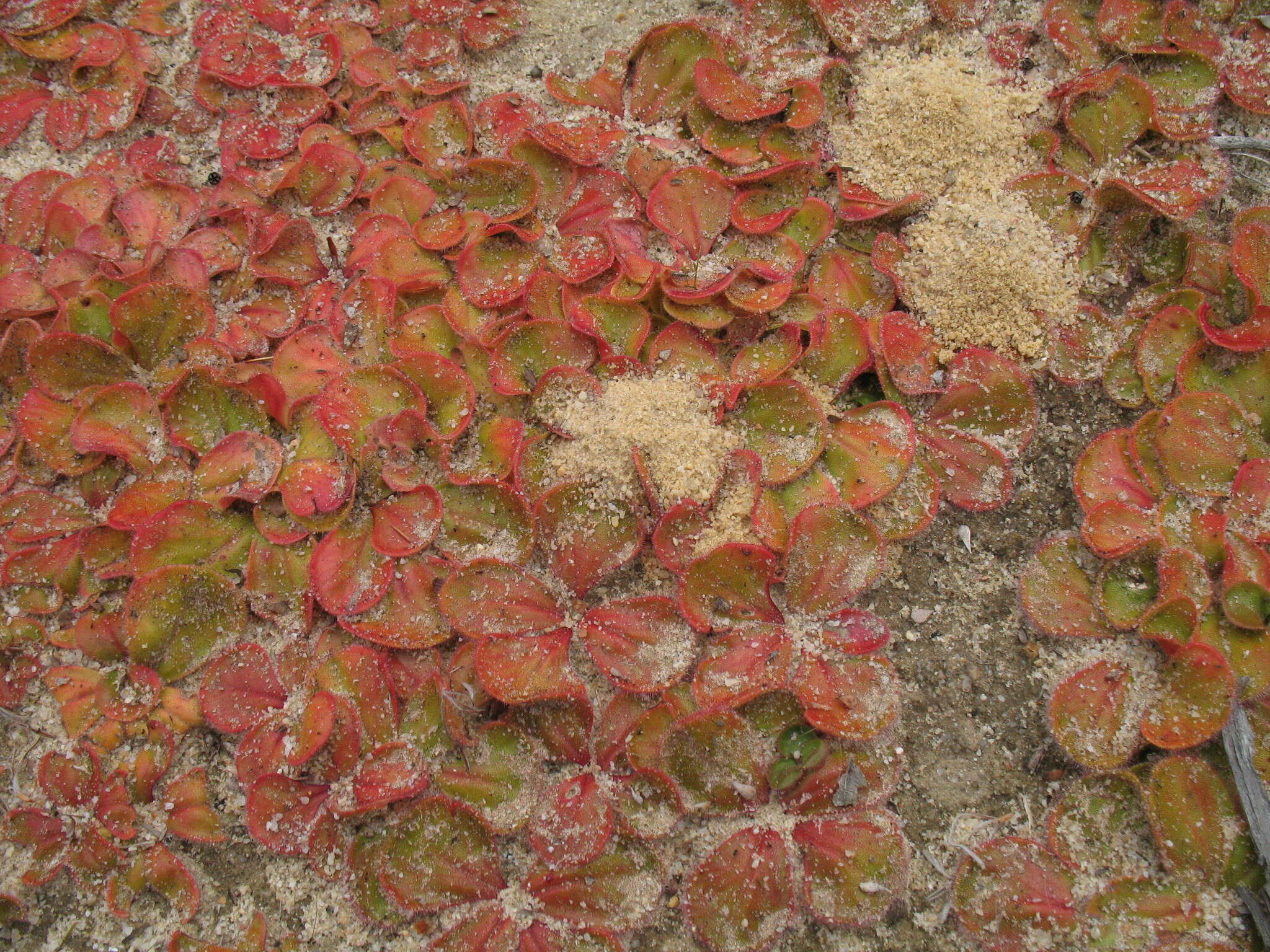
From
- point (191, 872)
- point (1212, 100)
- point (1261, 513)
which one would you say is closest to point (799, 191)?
point (1212, 100)

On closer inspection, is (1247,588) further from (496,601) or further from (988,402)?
(496,601)

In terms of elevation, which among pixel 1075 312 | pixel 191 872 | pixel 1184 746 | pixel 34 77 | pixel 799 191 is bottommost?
pixel 191 872

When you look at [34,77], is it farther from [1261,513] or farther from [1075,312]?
[1261,513]

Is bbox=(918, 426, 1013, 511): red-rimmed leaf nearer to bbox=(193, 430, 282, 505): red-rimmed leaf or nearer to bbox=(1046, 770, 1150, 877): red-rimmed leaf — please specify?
bbox=(1046, 770, 1150, 877): red-rimmed leaf

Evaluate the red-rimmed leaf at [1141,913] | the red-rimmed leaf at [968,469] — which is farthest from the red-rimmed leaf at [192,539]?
the red-rimmed leaf at [1141,913]

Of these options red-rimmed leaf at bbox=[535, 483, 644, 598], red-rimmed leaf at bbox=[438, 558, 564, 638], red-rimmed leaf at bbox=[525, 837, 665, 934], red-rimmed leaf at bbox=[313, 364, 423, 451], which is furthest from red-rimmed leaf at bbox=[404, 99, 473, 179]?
red-rimmed leaf at bbox=[525, 837, 665, 934]

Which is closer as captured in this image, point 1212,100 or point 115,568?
point 115,568

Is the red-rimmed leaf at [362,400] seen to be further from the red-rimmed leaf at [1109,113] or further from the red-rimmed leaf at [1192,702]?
the red-rimmed leaf at [1109,113]
